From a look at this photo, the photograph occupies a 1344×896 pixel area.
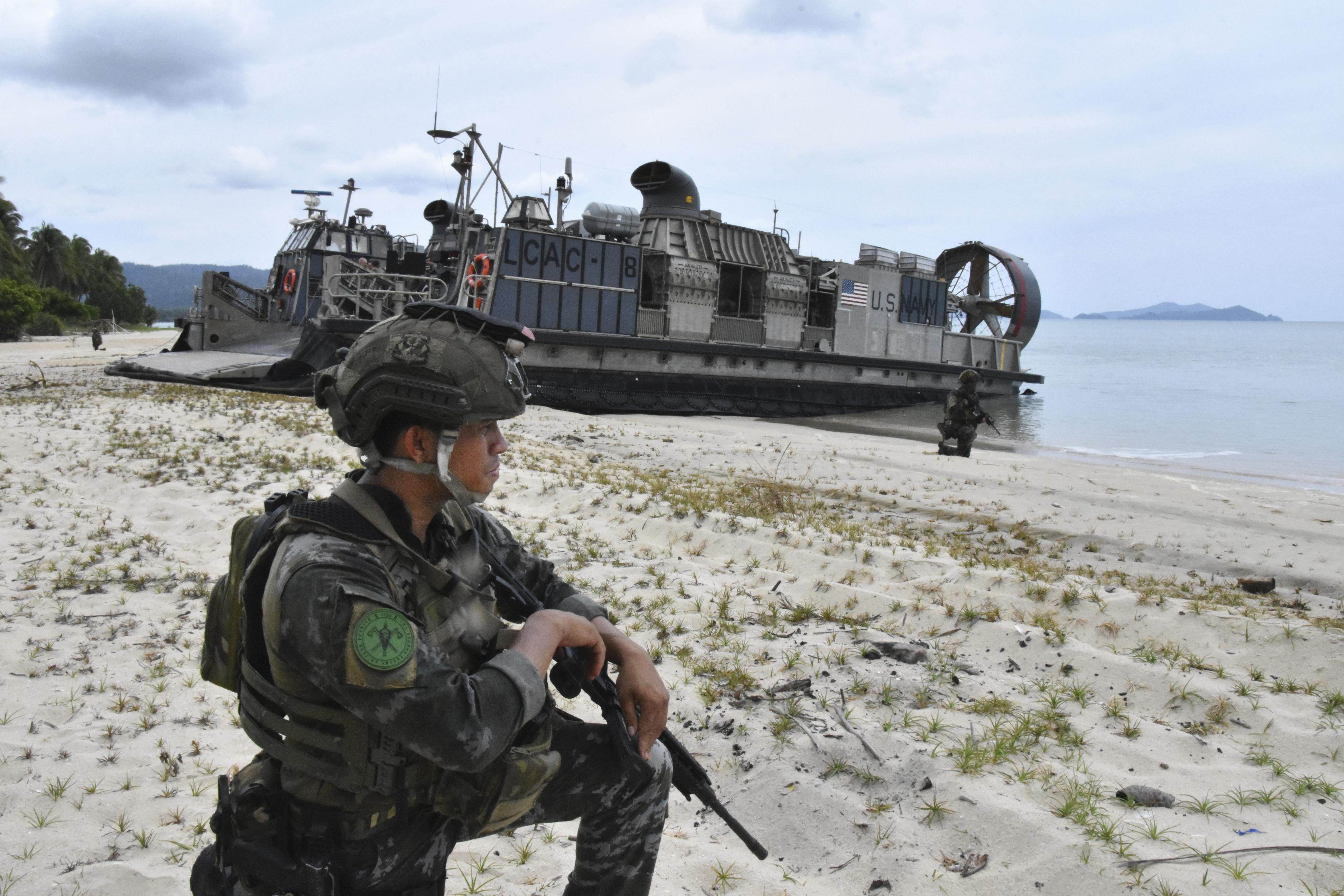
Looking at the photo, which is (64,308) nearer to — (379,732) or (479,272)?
(479,272)

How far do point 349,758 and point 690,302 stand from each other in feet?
54.4

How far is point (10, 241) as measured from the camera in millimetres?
45156

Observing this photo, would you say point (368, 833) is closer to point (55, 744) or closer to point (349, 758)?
point (349, 758)

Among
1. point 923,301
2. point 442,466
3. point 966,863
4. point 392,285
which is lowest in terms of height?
point 966,863

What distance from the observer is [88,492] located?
648cm

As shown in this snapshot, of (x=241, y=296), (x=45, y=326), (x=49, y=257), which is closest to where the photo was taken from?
(x=241, y=296)

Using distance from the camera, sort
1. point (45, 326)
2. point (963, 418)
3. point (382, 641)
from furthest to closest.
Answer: point (45, 326)
point (963, 418)
point (382, 641)

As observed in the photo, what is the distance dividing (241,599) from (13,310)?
37.7 m

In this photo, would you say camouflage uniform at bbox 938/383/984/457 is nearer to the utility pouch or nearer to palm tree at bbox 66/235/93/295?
the utility pouch

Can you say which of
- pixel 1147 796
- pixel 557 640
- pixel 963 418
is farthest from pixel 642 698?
pixel 963 418

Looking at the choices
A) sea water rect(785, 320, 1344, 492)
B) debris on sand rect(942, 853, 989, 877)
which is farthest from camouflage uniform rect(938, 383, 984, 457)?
debris on sand rect(942, 853, 989, 877)

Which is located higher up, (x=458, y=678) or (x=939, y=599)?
(x=458, y=678)

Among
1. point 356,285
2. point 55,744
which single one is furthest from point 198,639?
point 356,285

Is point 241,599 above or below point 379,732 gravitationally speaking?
above
